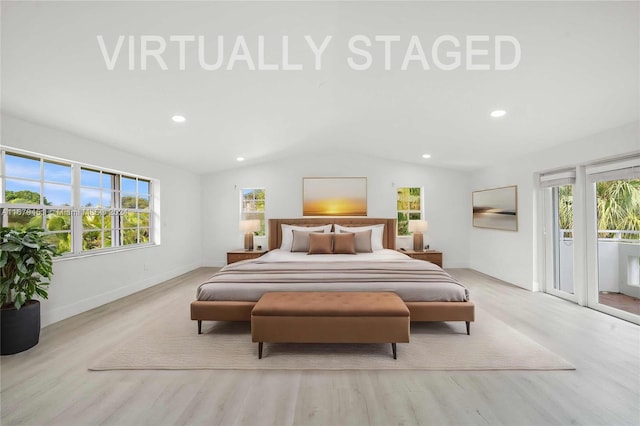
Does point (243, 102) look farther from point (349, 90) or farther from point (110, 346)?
point (110, 346)

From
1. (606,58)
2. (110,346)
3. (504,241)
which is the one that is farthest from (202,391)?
(504,241)

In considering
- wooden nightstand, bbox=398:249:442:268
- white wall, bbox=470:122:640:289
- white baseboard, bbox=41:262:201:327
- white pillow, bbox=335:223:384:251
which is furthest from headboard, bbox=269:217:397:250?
white baseboard, bbox=41:262:201:327

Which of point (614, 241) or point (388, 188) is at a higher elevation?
point (388, 188)

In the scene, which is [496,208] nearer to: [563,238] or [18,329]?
[563,238]

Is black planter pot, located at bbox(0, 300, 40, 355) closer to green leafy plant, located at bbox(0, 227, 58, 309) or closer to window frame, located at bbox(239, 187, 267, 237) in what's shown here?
green leafy plant, located at bbox(0, 227, 58, 309)

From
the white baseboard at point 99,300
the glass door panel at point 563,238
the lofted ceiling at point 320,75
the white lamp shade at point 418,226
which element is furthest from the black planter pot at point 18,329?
the glass door panel at point 563,238

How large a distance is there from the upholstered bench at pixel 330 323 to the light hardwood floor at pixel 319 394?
0.27 metres

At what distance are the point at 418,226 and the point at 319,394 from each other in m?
4.30

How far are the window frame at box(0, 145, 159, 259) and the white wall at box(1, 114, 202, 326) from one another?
106 millimetres

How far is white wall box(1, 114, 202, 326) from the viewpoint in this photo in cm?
305

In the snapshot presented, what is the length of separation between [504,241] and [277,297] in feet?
14.5

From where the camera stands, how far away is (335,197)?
236 inches

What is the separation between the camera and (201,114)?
10.8ft

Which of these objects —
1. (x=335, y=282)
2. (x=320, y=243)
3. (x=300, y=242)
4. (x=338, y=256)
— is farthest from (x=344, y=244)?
(x=335, y=282)
